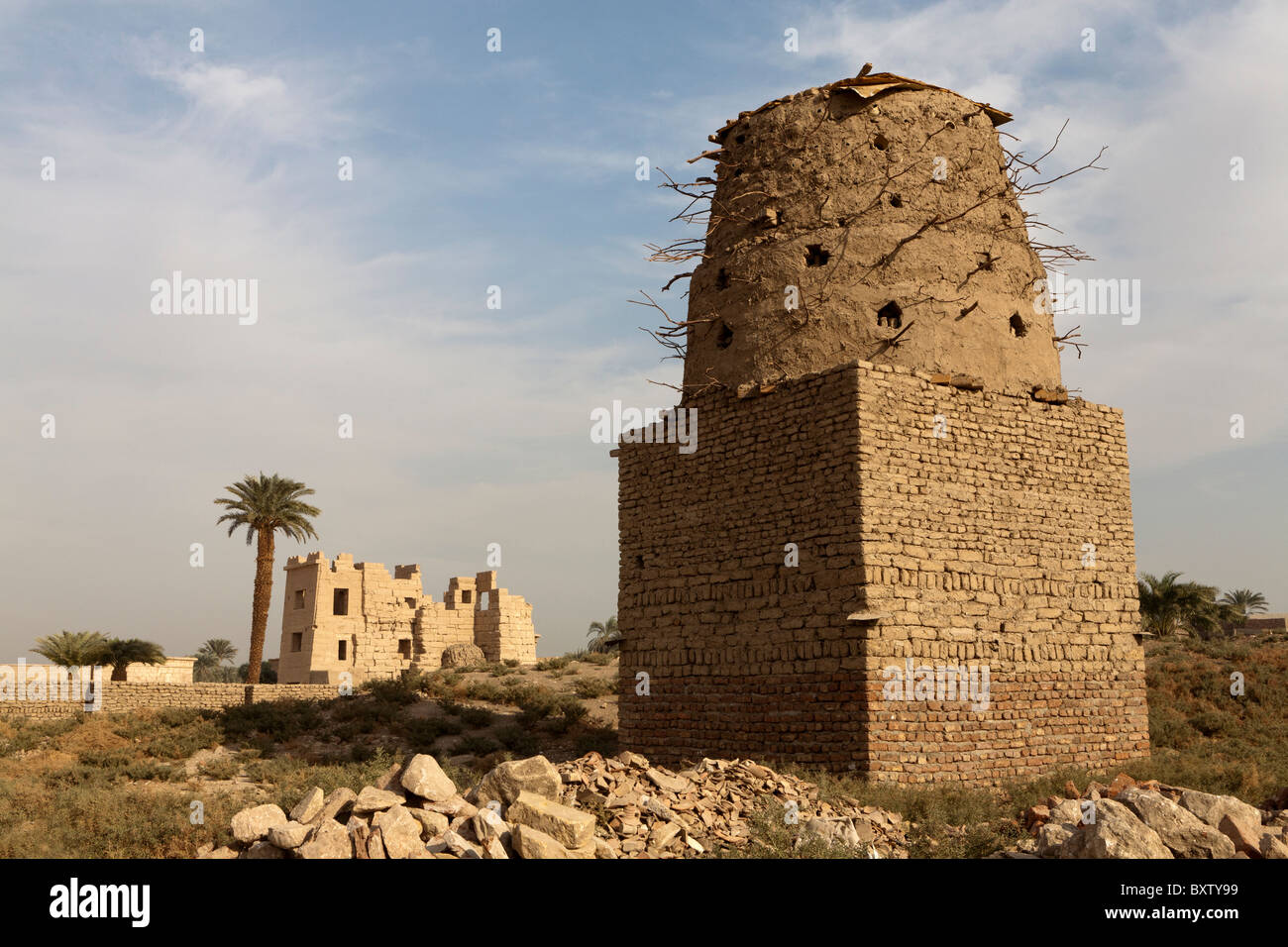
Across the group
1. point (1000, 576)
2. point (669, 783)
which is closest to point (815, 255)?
point (1000, 576)

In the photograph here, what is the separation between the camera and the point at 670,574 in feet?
43.9

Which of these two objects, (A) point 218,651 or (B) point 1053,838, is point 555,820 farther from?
(A) point 218,651

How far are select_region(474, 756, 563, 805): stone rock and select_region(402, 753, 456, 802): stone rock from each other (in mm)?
288

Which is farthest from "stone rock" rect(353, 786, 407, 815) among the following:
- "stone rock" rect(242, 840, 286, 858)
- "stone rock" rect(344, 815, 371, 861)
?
"stone rock" rect(242, 840, 286, 858)

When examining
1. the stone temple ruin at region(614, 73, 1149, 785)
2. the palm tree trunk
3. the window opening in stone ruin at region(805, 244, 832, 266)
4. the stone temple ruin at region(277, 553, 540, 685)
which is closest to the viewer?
the stone temple ruin at region(614, 73, 1149, 785)

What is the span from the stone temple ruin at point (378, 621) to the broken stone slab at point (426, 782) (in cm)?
2940

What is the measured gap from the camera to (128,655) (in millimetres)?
34281

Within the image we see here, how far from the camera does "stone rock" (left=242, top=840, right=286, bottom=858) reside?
7.68 meters

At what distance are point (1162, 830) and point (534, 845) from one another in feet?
15.4

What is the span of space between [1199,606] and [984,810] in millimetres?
26388

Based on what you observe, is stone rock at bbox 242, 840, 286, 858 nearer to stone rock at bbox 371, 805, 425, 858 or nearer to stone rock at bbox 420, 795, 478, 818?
stone rock at bbox 371, 805, 425, 858

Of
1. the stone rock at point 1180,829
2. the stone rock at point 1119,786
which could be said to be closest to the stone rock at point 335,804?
the stone rock at point 1180,829

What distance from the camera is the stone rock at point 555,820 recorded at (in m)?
7.57
